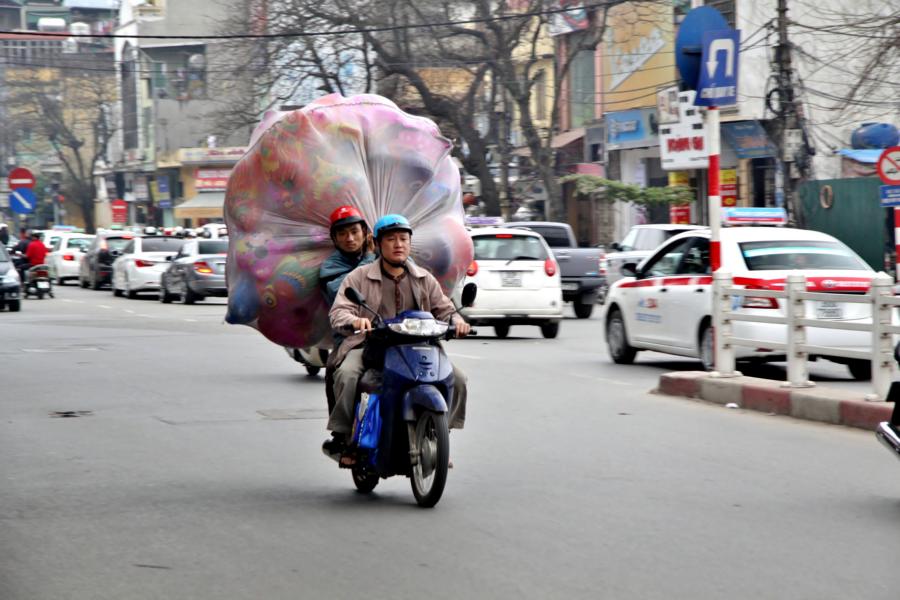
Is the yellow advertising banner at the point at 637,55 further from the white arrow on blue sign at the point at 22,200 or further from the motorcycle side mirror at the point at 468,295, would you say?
the motorcycle side mirror at the point at 468,295

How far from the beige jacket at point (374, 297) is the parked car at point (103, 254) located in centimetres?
3258

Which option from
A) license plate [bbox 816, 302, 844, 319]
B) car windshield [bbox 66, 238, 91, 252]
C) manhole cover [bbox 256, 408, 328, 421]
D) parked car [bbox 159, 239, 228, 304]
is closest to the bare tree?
car windshield [bbox 66, 238, 91, 252]

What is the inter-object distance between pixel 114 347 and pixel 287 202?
1008cm

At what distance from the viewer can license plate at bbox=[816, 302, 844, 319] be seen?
43.6 ft

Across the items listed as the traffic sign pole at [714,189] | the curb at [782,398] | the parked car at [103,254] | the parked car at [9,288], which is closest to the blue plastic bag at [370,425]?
the curb at [782,398]

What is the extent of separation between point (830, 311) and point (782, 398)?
76.5 inches

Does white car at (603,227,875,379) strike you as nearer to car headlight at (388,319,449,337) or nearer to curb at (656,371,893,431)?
curb at (656,371,893,431)

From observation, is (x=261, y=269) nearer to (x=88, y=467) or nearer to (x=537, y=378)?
(x=88, y=467)

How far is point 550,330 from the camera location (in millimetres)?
21250

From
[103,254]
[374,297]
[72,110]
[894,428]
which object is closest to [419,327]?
[374,297]

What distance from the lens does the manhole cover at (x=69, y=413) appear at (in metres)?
12.0

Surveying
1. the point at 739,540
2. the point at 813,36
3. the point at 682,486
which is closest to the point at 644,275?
the point at 682,486

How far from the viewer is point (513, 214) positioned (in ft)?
152

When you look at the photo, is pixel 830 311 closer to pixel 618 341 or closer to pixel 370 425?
pixel 618 341
